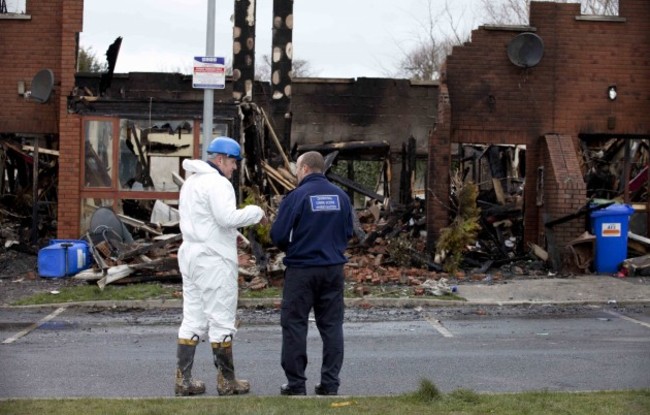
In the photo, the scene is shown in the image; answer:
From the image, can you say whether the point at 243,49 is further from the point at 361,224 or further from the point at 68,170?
the point at 68,170

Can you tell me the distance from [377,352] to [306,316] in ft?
8.26

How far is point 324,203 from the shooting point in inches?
312

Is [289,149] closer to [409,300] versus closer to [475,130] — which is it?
[475,130]

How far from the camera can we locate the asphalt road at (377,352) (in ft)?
28.0

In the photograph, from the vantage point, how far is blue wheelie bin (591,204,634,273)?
1727 centimetres

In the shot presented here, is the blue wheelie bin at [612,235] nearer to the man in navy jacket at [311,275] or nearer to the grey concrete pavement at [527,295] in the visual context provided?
the grey concrete pavement at [527,295]

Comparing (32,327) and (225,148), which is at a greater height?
(225,148)

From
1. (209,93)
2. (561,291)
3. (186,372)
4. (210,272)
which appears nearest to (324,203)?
(210,272)

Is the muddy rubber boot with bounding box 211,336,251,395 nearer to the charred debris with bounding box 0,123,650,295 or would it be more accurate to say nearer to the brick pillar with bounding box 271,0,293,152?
the charred debris with bounding box 0,123,650,295

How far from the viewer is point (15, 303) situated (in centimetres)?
1423

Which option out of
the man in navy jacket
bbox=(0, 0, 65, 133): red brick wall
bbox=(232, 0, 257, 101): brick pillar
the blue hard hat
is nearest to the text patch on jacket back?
the man in navy jacket

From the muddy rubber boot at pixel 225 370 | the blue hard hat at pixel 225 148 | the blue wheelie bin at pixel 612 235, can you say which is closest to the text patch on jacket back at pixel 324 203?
the blue hard hat at pixel 225 148

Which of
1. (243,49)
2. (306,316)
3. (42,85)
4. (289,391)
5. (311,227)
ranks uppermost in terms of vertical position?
(243,49)

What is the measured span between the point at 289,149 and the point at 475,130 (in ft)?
15.3
